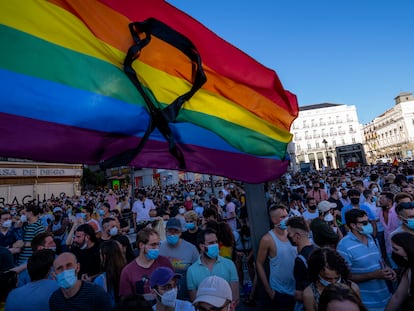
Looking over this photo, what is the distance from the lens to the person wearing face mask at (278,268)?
3246 mm

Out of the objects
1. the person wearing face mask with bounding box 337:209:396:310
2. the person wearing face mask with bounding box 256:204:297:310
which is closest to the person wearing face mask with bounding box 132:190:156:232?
the person wearing face mask with bounding box 256:204:297:310

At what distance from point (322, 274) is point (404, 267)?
922mm

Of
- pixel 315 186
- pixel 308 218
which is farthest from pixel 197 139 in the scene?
pixel 315 186

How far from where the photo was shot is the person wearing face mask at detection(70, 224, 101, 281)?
3889 millimetres

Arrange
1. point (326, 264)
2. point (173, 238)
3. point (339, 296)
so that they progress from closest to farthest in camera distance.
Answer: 1. point (339, 296)
2. point (326, 264)
3. point (173, 238)

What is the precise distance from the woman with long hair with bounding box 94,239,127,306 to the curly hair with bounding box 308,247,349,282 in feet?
7.62

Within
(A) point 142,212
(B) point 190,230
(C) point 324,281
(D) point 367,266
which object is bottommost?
(D) point 367,266

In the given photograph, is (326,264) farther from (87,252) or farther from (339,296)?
(87,252)

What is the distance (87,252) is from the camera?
4066 millimetres

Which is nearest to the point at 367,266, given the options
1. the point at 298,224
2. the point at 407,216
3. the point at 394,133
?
the point at 298,224

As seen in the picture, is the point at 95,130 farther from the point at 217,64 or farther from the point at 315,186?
the point at 315,186

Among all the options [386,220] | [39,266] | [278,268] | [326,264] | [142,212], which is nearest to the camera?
[326,264]

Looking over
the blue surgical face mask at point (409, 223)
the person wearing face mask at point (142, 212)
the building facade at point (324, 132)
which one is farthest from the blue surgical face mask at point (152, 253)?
the building facade at point (324, 132)

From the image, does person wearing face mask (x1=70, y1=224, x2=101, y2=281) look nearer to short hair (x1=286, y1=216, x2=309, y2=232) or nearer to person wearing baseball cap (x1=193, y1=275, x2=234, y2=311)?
person wearing baseball cap (x1=193, y1=275, x2=234, y2=311)
